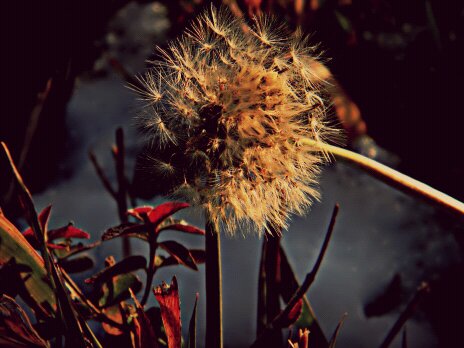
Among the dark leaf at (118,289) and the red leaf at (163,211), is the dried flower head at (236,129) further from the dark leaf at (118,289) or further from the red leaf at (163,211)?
the dark leaf at (118,289)

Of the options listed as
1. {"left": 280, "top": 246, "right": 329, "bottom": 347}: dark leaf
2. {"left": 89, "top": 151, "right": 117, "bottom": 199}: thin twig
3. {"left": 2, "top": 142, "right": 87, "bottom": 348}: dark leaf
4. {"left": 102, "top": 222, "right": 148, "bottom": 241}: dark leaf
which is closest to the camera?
{"left": 2, "top": 142, "right": 87, "bottom": 348}: dark leaf

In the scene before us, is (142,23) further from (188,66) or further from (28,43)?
(188,66)

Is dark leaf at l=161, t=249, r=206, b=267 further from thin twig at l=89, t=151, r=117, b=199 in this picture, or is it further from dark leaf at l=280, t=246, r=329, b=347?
thin twig at l=89, t=151, r=117, b=199

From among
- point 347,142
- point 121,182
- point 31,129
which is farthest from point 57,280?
point 347,142

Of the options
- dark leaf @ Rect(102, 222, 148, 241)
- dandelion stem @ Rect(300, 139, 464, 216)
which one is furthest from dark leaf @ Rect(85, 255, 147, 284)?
dandelion stem @ Rect(300, 139, 464, 216)

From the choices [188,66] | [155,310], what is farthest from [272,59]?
[155,310]

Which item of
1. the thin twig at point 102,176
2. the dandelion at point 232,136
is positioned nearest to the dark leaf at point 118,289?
the dandelion at point 232,136
